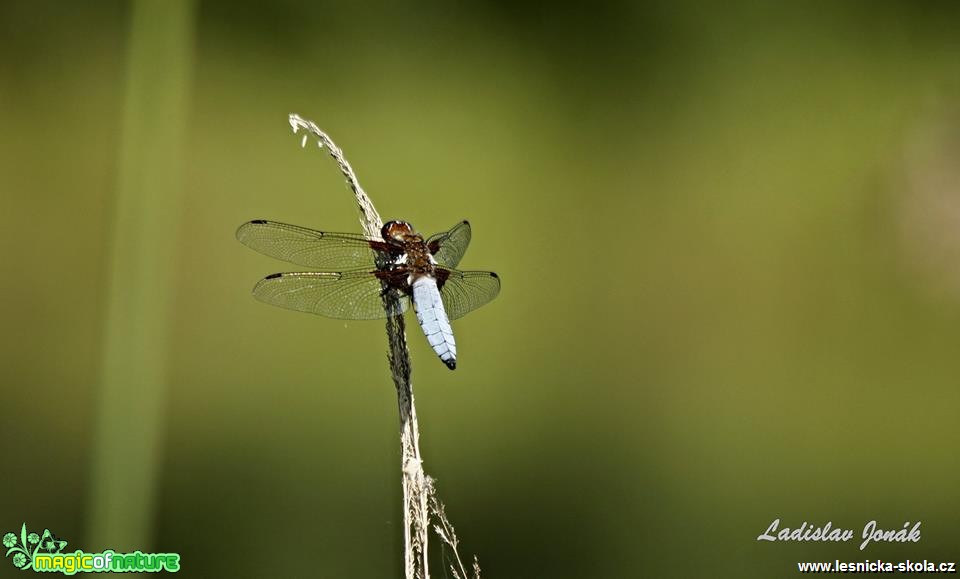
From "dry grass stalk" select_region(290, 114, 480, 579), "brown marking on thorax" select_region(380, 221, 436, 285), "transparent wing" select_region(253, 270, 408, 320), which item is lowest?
"dry grass stalk" select_region(290, 114, 480, 579)

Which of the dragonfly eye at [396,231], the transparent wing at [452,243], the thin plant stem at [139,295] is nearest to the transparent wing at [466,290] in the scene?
the transparent wing at [452,243]

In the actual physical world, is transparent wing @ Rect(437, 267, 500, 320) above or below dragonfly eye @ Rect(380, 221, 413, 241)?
below

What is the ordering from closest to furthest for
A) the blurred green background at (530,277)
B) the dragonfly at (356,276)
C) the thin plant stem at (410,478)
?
the thin plant stem at (410,478)
the dragonfly at (356,276)
the blurred green background at (530,277)

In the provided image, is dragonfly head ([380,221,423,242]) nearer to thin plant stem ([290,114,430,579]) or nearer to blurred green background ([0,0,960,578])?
thin plant stem ([290,114,430,579])

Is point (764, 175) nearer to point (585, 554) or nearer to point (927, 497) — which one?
point (927, 497)

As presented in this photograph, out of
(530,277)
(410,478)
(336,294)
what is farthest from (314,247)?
(530,277)

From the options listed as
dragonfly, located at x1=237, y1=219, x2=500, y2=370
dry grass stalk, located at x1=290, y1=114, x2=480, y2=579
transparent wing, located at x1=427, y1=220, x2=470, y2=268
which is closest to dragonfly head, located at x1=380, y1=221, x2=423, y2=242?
dragonfly, located at x1=237, y1=219, x2=500, y2=370

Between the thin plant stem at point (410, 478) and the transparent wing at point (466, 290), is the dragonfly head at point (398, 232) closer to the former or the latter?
the transparent wing at point (466, 290)

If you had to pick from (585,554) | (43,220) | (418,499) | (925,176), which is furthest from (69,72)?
(925,176)
